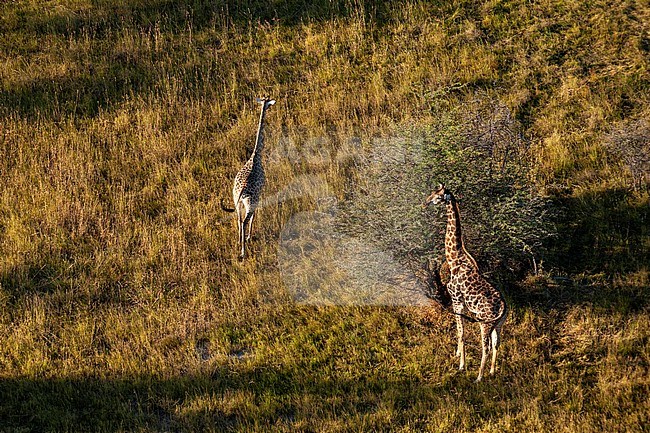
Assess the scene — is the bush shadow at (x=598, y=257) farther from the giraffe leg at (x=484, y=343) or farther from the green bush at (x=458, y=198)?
the giraffe leg at (x=484, y=343)

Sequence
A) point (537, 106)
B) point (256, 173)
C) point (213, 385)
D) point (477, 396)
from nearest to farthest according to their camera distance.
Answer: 1. point (477, 396)
2. point (213, 385)
3. point (256, 173)
4. point (537, 106)

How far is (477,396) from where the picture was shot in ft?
32.3

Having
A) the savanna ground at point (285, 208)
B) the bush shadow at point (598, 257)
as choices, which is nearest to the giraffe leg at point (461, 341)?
the savanna ground at point (285, 208)

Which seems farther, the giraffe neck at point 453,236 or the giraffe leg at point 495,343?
the giraffe neck at point 453,236

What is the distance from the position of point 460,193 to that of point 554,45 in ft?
25.3

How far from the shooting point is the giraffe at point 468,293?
9.71 meters

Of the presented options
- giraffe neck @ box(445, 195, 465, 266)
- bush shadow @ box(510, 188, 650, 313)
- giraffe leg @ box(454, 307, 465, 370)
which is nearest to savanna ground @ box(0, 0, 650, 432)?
bush shadow @ box(510, 188, 650, 313)

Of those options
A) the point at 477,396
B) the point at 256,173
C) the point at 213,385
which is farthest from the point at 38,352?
the point at 477,396

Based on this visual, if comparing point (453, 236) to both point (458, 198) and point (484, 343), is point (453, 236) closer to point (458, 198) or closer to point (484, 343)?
point (484, 343)

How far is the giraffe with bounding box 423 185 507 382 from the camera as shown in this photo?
9711mm

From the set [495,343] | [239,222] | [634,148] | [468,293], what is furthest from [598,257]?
[239,222]

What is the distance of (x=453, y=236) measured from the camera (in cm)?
1023

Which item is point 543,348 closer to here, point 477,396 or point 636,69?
point 477,396

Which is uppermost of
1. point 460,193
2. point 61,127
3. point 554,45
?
point 554,45
